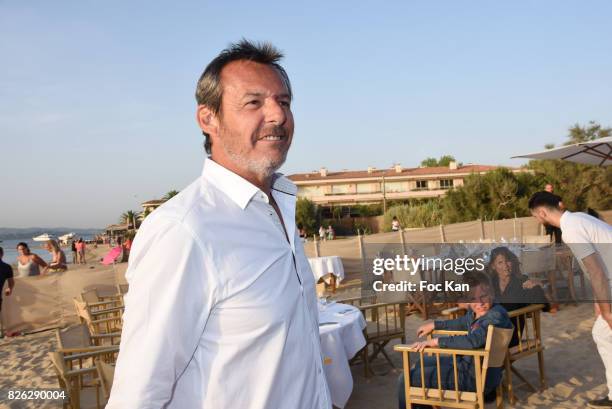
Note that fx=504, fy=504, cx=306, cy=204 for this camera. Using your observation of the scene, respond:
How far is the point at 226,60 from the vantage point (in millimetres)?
1393

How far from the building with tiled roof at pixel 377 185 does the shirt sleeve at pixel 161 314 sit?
51.2 m

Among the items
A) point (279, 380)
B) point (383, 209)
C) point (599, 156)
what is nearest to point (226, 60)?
point (279, 380)

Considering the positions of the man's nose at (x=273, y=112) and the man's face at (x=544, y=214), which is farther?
the man's face at (x=544, y=214)

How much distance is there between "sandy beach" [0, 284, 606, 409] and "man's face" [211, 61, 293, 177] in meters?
3.86

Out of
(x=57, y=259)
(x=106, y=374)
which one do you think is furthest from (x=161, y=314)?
(x=57, y=259)

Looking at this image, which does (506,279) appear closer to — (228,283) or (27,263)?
(228,283)

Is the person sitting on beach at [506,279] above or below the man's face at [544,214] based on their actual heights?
below

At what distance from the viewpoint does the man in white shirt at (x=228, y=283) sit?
1047 mm

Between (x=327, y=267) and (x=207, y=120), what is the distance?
31.9 ft

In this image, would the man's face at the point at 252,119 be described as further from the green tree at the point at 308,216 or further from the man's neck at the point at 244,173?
the green tree at the point at 308,216

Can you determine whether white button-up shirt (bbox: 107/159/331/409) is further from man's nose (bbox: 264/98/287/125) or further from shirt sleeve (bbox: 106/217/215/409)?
man's nose (bbox: 264/98/287/125)

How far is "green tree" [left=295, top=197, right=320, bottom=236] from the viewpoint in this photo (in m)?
37.8

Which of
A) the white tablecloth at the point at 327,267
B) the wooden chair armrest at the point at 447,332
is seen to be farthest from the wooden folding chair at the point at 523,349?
the white tablecloth at the point at 327,267

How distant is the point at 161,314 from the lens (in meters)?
1.04
